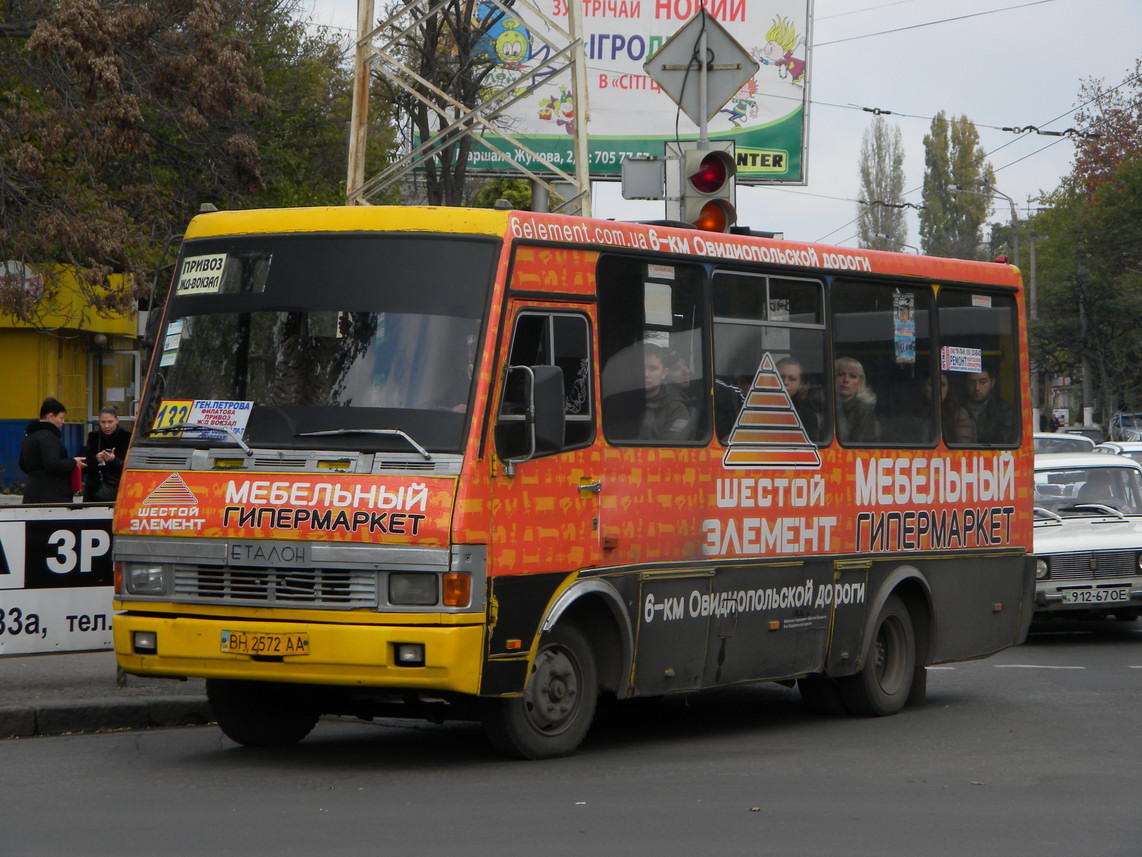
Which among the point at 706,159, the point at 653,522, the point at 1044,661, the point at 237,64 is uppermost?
the point at 237,64

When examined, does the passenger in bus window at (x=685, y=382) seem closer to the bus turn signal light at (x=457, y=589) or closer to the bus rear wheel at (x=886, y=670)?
the bus turn signal light at (x=457, y=589)

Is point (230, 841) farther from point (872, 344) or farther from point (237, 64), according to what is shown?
point (237, 64)

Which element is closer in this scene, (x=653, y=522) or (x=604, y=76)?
(x=653, y=522)

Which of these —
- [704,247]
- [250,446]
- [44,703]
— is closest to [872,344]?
→ [704,247]

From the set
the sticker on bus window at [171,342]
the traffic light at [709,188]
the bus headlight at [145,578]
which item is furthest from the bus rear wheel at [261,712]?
the traffic light at [709,188]

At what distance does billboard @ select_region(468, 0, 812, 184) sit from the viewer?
28094mm

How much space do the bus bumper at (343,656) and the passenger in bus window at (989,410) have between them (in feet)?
17.4

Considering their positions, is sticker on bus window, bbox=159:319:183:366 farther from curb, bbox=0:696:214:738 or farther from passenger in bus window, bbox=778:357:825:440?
passenger in bus window, bbox=778:357:825:440

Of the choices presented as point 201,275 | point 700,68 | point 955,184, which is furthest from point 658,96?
point 955,184

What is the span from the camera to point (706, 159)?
1357cm

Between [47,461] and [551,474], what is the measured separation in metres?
6.26

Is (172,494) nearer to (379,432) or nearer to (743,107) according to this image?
(379,432)

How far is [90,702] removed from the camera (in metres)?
10.7

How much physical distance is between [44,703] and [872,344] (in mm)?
5468
